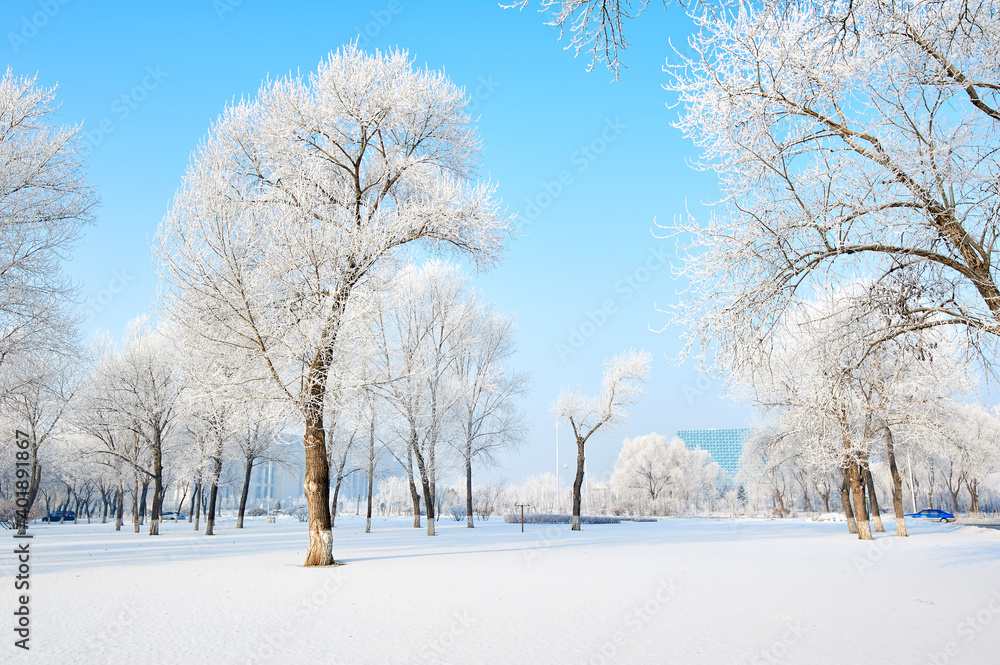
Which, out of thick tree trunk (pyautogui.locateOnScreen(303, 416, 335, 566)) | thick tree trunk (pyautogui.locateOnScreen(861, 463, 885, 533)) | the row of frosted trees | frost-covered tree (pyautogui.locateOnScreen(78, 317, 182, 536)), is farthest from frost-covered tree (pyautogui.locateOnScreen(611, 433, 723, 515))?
thick tree trunk (pyautogui.locateOnScreen(303, 416, 335, 566))

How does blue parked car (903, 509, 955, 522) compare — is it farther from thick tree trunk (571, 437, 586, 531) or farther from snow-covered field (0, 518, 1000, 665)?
snow-covered field (0, 518, 1000, 665)

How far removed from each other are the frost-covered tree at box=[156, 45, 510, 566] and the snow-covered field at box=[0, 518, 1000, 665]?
3731 millimetres

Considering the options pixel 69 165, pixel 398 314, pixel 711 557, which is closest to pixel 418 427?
pixel 398 314

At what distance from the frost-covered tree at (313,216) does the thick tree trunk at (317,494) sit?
26mm

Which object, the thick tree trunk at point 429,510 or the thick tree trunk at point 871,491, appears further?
the thick tree trunk at point 429,510

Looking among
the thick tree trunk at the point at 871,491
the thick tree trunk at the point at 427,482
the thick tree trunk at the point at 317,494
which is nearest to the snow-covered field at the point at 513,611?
the thick tree trunk at the point at 317,494

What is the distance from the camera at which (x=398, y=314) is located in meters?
27.2

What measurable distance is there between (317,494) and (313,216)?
644 cm

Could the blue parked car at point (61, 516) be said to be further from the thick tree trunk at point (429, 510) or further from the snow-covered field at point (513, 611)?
the snow-covered field at point (513, 611)

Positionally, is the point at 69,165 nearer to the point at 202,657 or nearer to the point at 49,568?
the point at 49,568

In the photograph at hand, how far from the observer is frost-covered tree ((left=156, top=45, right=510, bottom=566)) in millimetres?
12414

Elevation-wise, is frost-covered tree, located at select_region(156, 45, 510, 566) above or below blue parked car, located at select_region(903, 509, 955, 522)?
above

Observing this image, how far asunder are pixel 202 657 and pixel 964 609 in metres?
9.53

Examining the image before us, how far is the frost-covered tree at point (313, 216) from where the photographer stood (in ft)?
40.7
